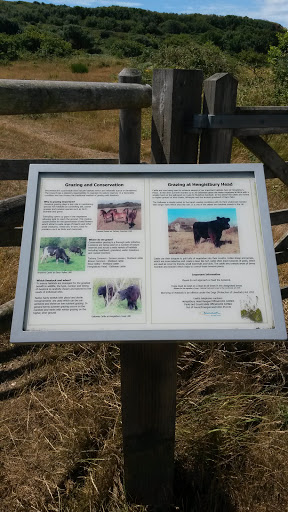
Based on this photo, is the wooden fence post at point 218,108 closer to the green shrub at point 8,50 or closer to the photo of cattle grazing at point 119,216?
the photo of cattle grazing at point 119,216

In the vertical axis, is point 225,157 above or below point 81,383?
above

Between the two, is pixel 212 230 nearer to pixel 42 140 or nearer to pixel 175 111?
pixel 175 111

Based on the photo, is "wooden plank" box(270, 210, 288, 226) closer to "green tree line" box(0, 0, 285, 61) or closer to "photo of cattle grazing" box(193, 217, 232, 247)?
"photo of cattle grazing" box(193, 217, 232, 247)

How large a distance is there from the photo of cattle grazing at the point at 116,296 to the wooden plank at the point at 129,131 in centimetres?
111

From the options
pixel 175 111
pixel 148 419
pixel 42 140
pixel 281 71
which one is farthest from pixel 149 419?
pixel 281 71

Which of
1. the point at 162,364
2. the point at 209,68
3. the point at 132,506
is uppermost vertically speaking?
the point at 209,68

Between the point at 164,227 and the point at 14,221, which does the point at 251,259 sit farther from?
the point at 14,221

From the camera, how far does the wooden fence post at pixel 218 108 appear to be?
6.44 ft

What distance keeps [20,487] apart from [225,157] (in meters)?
1.83

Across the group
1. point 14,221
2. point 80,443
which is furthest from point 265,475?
point 14,221

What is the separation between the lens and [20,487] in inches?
83.0

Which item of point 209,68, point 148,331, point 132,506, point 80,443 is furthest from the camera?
point 209,68

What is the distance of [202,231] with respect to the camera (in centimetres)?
153

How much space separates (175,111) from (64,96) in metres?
0.51
